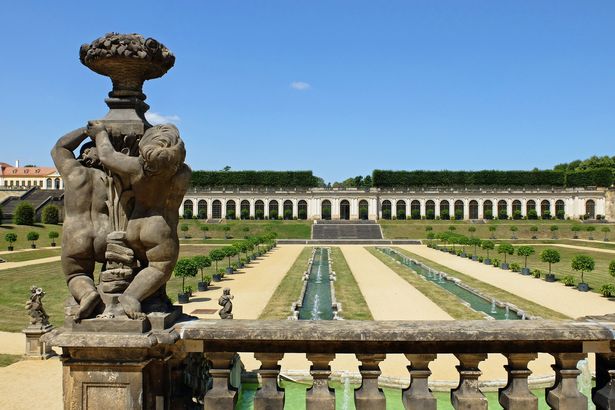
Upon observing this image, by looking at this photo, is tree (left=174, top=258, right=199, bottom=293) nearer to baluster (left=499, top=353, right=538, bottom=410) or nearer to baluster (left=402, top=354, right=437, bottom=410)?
baluster (left=402, top=354, right=437, bottom=410)

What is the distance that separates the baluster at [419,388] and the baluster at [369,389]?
196 mm

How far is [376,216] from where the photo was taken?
93.0 m

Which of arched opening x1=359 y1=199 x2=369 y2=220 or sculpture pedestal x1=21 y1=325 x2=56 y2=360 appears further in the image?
arched opening x1=359 y1=199 x2=369 y2=220

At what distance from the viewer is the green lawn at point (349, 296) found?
18.0 m

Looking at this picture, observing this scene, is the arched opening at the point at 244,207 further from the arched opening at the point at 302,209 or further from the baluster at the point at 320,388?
the baluster at the point at 320,388

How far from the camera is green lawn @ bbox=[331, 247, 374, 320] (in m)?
18.0

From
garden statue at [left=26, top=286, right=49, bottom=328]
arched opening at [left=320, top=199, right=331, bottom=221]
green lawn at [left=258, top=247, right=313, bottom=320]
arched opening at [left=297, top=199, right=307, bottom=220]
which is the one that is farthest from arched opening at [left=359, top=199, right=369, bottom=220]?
garden statue at [left=26, top=286, right=49, bottom=328]

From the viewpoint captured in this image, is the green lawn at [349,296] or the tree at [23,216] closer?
the green lawn at [349,296]

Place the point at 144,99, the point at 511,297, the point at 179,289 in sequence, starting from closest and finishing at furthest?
the point at 144,99
the point at 511,297
the point at 179,289

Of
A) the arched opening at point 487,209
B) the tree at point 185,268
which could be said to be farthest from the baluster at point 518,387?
the arched opening at point 487,209

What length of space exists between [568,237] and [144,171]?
7379 cm

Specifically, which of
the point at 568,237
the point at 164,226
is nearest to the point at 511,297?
the point at 164,226

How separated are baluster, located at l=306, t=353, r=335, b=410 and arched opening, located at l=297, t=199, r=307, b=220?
91105 mm

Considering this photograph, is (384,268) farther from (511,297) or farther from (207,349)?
(207,349)
